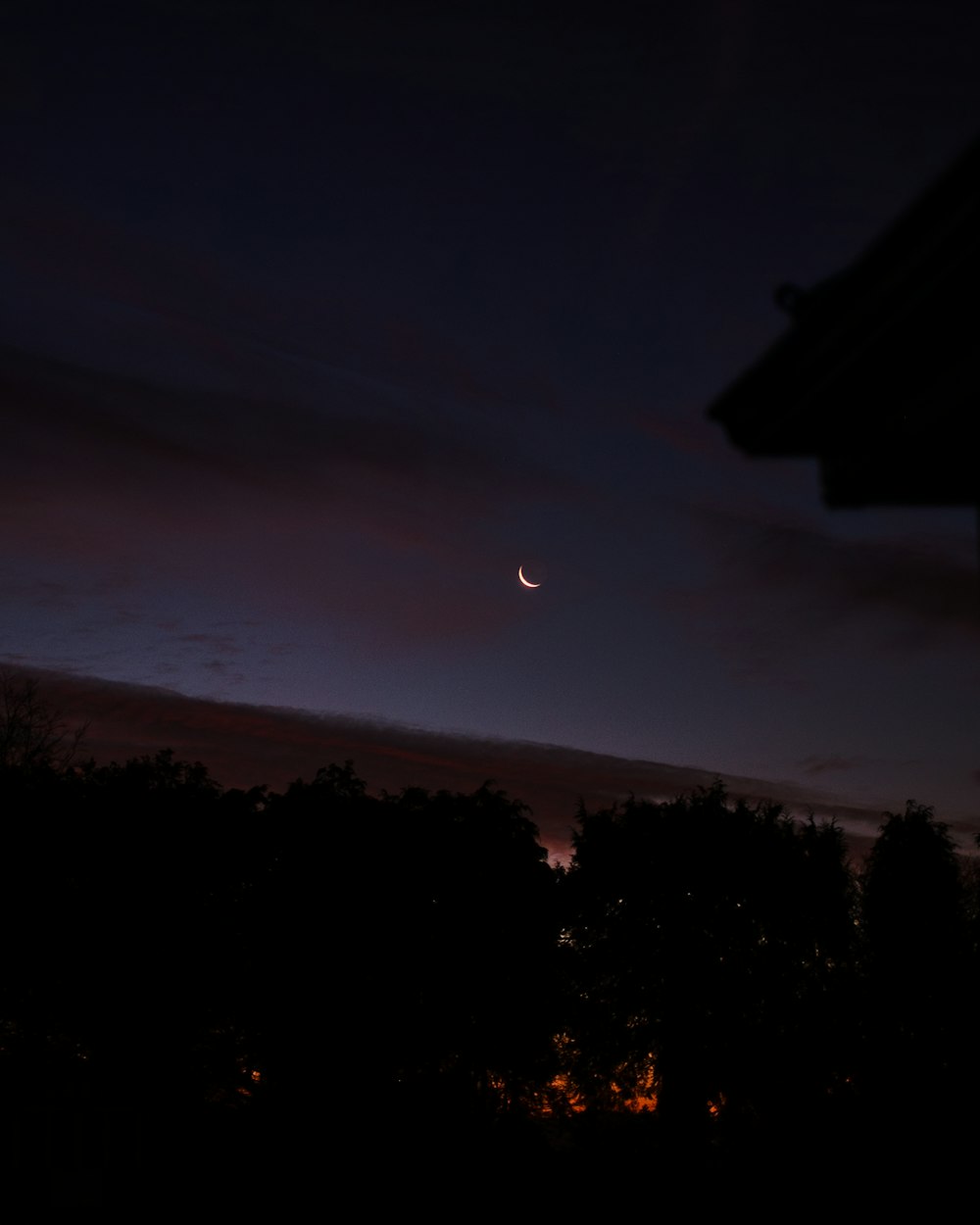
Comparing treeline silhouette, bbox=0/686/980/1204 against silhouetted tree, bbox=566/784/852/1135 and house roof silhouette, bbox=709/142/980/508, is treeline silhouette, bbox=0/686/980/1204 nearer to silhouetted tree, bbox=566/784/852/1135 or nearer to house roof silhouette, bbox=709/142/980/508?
silhouetted tree, bbox=566/784/852/1135

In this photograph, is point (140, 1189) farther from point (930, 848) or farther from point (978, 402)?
point (930, 848)

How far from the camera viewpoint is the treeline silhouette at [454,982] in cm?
3484

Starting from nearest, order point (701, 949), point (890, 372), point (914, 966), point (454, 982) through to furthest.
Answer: point (890, 372) → point (454, 982) → point (701, 949) → point (914, 966)

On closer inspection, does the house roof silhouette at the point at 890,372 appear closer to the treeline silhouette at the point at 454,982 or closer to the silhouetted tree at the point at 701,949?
the treeline silhouette at the point at 454,982

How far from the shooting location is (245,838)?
42.1 m

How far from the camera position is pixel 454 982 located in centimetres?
3994

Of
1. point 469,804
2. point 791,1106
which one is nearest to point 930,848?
point 791,1106

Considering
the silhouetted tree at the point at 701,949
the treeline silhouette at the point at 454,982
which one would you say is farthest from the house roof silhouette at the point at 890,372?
the silhouetted tree at the point at 701,949

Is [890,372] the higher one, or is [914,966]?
[890,372]

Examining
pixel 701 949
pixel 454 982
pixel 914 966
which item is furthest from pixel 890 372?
pixel 914 966

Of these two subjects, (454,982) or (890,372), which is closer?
(890,372)

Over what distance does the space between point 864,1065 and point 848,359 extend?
47.9m

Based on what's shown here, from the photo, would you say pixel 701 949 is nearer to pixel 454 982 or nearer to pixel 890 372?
pixel 454 982

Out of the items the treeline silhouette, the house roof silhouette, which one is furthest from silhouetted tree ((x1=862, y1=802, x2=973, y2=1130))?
the house roof silhouette
